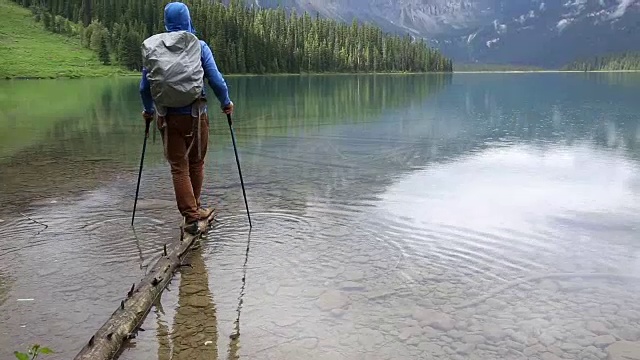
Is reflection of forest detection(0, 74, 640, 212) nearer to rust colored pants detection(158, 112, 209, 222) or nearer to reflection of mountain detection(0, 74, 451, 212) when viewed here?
reflection of mountain detection(0, 74, 451, 212)

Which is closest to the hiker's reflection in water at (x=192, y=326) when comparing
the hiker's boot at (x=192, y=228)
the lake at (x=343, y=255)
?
the lake at (x=343, y=255)

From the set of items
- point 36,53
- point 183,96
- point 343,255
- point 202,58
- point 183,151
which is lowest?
point 343,255

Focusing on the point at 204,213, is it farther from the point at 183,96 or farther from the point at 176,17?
the point at 176,17

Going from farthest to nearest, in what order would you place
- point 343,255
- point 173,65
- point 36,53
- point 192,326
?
point 36,53, point 343,255, point 173,65, point 192,326

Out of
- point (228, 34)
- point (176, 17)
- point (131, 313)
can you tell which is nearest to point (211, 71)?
point (176, 17)

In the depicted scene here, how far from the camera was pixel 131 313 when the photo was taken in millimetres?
5875

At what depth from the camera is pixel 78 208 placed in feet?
36.4

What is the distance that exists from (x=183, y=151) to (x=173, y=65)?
1.58 m

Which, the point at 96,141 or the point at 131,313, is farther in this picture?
the point at 96,141

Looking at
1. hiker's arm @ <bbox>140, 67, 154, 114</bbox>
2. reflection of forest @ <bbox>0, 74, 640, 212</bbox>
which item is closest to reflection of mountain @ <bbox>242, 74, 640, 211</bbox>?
reflection of forest @ <bbox>0, 74, 640, 212</bbox>

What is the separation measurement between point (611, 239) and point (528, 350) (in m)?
4.59

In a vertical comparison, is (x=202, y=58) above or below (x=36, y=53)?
below

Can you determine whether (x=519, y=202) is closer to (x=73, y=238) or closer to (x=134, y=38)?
(x=73, y=238)

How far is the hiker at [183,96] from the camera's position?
26.2 feet
